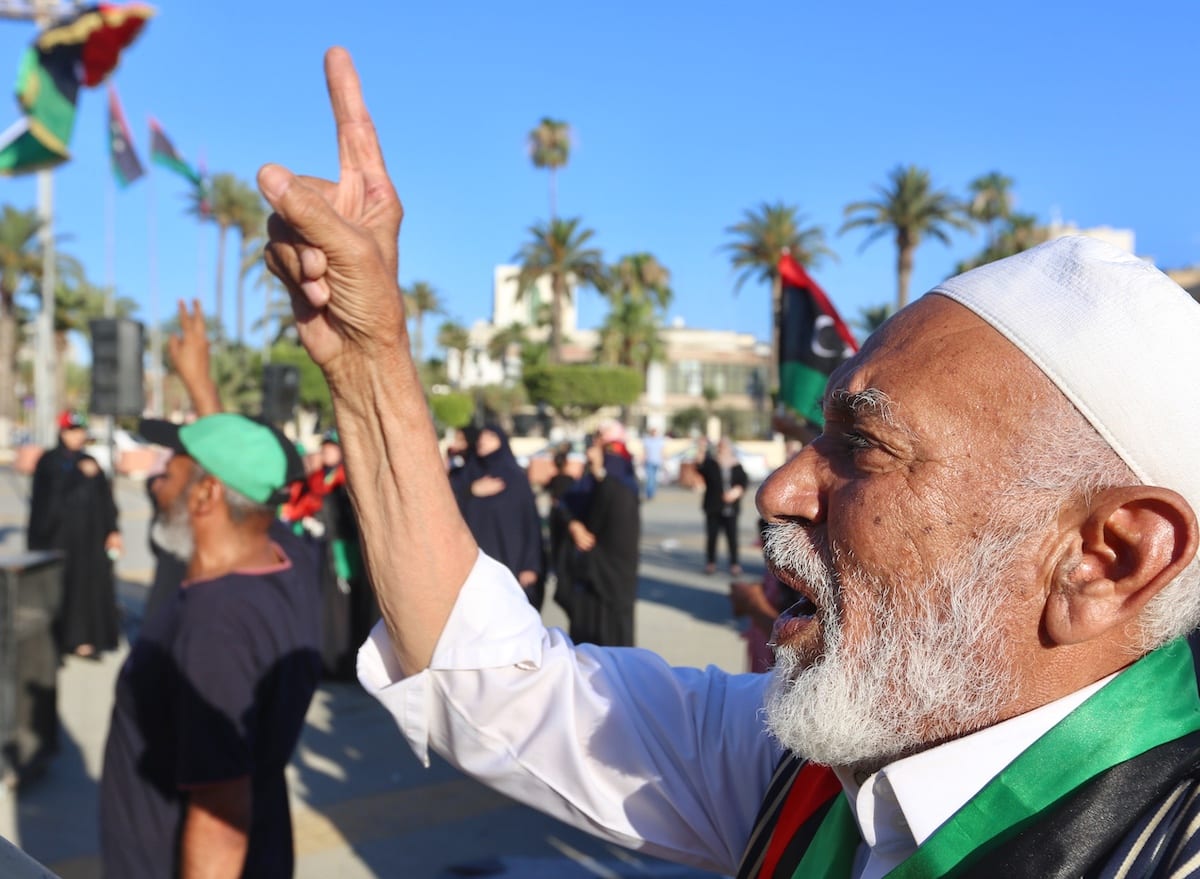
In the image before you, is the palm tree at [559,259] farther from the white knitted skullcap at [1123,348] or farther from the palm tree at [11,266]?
the white knitted skullcap at [1123,348]

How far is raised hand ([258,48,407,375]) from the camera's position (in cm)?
134

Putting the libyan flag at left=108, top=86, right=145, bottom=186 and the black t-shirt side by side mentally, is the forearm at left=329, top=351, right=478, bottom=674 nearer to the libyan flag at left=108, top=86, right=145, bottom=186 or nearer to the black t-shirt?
the black t-shirt

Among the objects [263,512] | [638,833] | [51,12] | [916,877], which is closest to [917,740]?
[916,877]

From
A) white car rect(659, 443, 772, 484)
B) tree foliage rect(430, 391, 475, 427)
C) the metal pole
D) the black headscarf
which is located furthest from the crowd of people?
tree foliage rect(430, 391, 475, 427)

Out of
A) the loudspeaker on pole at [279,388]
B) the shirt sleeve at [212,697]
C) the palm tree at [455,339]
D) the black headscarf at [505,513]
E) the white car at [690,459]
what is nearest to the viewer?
the shirt sleeve at [212,697]

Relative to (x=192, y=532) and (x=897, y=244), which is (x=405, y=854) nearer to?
(x=192, y=532)

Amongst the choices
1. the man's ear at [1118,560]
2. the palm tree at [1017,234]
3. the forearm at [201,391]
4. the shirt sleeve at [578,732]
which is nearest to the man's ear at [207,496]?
the forearm at [201,391]

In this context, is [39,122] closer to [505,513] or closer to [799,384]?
[505,513]

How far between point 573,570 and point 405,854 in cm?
322

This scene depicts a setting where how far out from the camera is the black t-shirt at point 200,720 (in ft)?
8.54

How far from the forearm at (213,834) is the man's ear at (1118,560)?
7.17ft

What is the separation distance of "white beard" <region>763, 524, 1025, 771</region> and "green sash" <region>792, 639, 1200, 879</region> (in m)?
0.09

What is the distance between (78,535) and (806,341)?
268 inches

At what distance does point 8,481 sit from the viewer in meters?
29.3
